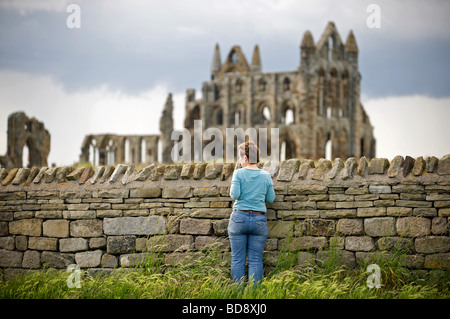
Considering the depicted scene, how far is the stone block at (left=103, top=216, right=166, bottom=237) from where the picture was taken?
8.43 meters

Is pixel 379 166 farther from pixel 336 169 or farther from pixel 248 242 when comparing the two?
pixel 248 242

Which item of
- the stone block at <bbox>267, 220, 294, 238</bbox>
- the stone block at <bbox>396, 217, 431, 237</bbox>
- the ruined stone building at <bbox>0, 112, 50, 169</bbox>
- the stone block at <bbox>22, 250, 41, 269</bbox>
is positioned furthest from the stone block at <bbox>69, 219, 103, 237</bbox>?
the ruined stone building at <bbox>0, 112, 50, 169</bbox>

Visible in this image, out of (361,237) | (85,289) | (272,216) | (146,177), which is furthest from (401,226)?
(85,289)

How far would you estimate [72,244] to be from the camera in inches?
344

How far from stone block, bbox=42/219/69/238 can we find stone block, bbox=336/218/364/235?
13.6ft

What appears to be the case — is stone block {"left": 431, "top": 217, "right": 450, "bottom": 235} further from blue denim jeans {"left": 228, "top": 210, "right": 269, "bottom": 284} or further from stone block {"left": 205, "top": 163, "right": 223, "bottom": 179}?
stone block {"left": 205, "top": 163, "right": 223, "bottom": 179}

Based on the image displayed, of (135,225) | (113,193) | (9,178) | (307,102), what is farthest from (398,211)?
(307,102)

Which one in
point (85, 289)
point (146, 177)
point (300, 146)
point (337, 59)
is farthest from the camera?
point (337, 59)

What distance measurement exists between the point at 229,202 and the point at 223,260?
0.84m

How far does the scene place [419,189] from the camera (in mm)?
7852

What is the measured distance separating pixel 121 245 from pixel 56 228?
1137 mm

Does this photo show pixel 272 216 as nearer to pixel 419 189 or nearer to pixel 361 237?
pixel 361 237

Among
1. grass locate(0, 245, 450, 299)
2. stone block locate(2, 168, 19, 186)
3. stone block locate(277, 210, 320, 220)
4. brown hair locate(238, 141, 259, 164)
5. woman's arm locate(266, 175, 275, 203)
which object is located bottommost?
grass locate(0, 245, 450, 299)

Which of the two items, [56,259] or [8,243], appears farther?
[8,243]
